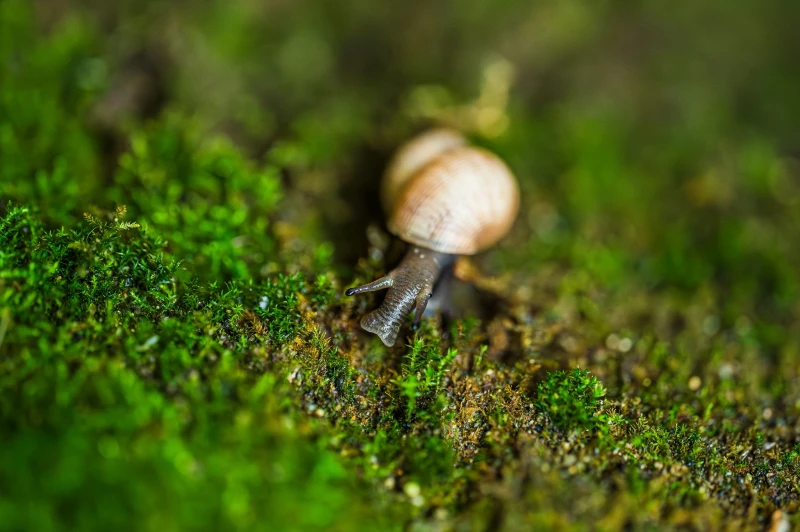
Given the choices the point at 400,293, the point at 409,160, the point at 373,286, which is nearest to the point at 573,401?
the point at 400,293

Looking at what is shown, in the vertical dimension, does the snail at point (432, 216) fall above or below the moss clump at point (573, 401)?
above

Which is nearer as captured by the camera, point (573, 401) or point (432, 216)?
point (573, 401)

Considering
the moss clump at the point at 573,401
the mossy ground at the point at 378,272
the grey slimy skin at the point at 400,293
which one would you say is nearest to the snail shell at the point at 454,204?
the grey slimy skin at the point at 400,293

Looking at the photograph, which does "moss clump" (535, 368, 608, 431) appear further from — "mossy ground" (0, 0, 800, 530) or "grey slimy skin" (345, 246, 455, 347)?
"grey slimy skin" (345, 246, 455, 347)

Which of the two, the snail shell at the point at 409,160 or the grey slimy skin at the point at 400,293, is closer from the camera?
the grey slimy skin at the point at 400,293

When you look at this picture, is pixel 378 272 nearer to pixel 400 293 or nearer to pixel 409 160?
pixel 400 293

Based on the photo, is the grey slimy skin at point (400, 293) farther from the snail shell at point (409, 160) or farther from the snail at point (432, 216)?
the snail shell at point (409, 160)
